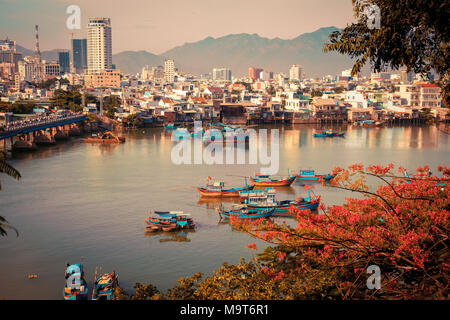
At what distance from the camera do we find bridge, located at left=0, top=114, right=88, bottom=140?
2322cm

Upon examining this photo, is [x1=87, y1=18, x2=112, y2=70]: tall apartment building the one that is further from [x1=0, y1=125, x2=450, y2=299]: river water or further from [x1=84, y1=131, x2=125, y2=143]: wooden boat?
[x1=0, y1=125, x2=450, y2=299]: river water

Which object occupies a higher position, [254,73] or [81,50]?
[81,50]

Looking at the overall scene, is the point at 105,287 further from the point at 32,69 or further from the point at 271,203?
the point at 32,69

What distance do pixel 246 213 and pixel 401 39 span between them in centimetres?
776

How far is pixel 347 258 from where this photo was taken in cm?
555

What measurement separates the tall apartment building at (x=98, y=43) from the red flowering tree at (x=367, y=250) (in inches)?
4078

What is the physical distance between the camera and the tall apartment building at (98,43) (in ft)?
341

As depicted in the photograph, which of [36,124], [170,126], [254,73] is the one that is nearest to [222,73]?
[254,73]

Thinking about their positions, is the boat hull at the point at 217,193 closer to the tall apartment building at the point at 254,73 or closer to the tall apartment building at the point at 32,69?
the tall apartment building at the point at 32,69

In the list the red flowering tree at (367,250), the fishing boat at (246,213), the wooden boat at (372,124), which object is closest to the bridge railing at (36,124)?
the fishing boat at (246,213)

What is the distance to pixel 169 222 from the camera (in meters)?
11.8

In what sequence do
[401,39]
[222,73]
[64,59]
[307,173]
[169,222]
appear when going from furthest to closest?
[222,73] → [64,59] → [307,173] → [169,222] → [401,39]
